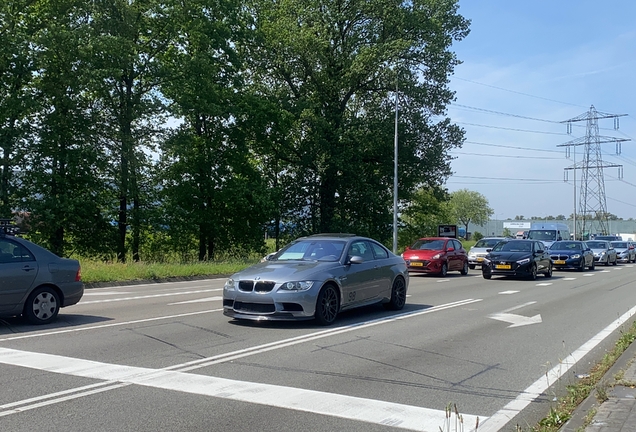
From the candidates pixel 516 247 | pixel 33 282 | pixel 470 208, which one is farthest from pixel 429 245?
pixel 470 208

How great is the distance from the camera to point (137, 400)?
230 inches

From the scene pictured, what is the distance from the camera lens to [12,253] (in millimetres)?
10086

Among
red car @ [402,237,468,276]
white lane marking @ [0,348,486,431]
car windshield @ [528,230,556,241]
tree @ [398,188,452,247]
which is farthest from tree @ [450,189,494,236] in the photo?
white lane marking @ [0,348,486,431]

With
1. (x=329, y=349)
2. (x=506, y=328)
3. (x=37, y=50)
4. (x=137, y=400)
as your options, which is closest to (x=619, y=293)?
(x=506, y=328)

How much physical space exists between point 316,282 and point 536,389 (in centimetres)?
428

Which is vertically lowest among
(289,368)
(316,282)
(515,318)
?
(515,318)

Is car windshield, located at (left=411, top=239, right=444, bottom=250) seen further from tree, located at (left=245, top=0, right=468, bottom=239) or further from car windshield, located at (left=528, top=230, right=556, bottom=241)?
car windshield, located at (left=528, top=230, right=556, bottom=241)

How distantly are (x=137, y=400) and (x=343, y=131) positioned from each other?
122 feet

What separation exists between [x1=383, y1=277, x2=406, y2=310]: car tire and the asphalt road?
33cm

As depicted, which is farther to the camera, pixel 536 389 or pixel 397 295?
pixel 397 295

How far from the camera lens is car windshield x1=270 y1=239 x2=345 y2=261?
37.1ft

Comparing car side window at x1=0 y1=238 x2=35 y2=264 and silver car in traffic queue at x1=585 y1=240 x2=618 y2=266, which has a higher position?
car side window at x1=0 y1=238 x2=35 y2=264

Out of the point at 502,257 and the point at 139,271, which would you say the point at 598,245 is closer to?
the point at 502,257

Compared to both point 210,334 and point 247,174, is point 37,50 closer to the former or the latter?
point 247,174
